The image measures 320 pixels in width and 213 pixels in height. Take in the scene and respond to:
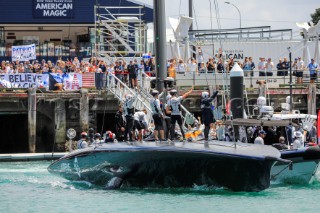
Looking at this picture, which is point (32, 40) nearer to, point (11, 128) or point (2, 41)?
point (2, 41)

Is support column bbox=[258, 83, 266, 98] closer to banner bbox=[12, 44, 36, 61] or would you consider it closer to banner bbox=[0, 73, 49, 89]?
banner bbox=[0, 73, 49, 89]

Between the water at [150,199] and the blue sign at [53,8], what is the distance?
2765 cm

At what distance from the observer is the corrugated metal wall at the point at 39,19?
171 ft

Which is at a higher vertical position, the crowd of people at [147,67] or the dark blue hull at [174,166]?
the crowd of people at [147,67]

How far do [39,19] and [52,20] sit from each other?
2.42 ft

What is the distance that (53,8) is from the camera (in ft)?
173

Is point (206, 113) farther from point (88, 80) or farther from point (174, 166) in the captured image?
point (88, 80)

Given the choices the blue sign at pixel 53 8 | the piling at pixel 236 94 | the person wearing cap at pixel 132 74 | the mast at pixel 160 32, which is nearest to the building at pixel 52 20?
the blue sign at pixel 53 8

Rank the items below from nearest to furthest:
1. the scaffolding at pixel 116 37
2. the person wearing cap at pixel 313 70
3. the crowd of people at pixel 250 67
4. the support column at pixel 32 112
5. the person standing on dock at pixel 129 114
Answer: the person standing on dock at pixel 129 114
the support column at pixel 32 112
the crowd of people at pixel 250 67
the person wearing cap at pixel 313 70
the scaffolding at pixel 116 37

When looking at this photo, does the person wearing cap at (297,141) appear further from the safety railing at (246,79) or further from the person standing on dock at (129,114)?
the safety railing at (246,79)

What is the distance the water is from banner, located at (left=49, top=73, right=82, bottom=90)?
39.3 ft

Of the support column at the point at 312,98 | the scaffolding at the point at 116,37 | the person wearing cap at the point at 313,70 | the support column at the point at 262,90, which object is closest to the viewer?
the support column at the point at 262,90

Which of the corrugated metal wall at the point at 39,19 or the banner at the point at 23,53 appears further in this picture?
the corrugated metal wall at the point at 39,19

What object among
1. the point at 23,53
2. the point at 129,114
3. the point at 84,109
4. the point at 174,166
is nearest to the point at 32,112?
the point at 84,109
